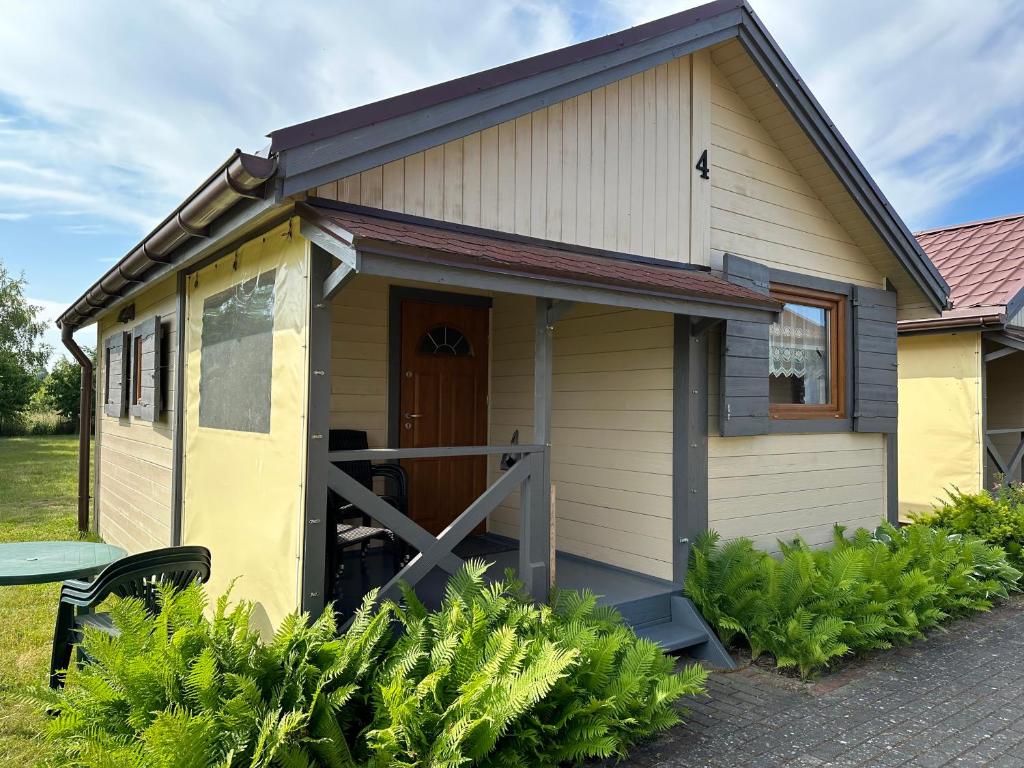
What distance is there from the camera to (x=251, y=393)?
3881 millimetres

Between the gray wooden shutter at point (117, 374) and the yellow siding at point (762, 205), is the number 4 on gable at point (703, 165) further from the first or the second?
the gray wooden shutter at point (117, 374)

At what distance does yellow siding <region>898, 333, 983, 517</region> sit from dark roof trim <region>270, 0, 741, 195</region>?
17.0 feet

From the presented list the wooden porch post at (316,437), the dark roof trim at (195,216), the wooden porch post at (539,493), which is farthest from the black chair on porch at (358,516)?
the dark roof trim at (195,216)

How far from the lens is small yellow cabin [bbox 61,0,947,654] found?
3.40 m

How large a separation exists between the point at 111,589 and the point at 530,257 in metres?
2.66

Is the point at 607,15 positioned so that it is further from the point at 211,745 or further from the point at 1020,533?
the point at 211,745

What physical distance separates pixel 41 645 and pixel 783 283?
5816mm

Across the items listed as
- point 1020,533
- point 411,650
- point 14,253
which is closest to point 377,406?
point 411,650

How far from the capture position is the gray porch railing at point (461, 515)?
3.31 meters

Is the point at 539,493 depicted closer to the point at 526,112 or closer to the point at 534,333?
the point at 534,333

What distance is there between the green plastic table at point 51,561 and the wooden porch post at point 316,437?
4.54ft

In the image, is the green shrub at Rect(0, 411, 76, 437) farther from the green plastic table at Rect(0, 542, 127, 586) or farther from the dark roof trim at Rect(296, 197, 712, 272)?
the dark roof trim at Rect(296, 197, 712, 272)

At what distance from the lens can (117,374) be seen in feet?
23.8

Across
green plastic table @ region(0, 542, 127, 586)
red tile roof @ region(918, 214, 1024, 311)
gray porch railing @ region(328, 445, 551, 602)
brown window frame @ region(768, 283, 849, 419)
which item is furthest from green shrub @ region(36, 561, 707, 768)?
red tile roof @ region(918, 214, 1024, 311)
